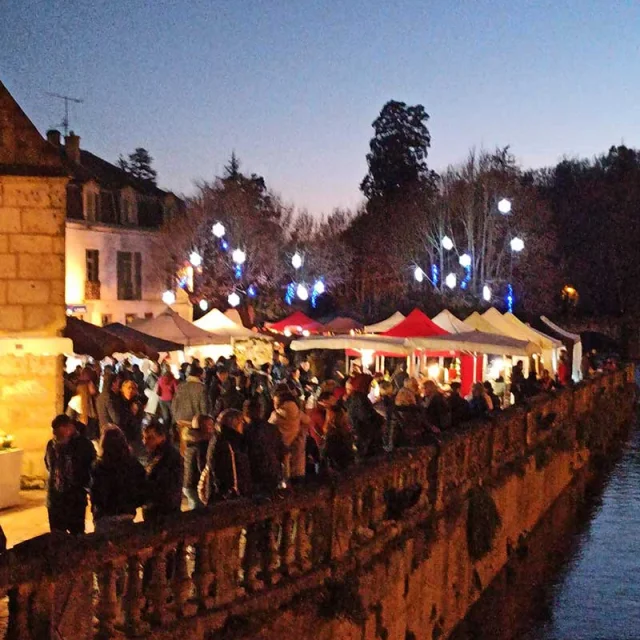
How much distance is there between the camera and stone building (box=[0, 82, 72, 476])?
1252 cm

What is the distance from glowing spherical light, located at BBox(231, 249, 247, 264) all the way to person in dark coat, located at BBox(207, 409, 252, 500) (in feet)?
121

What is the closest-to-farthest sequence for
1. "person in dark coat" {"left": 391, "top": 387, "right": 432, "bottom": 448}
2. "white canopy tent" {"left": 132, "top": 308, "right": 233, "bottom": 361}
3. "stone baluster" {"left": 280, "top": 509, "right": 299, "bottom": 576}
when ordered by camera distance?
"stone baluster" {"left": 280, "top": 509, "right": 299, "bottom": 576}
"person in dark coat" {"left": 391, "top": 387, "right": 432, "bottom": 448}
"white canopy tent" {"left": 132, "top": 308, "right": 233, "bottom": 361}

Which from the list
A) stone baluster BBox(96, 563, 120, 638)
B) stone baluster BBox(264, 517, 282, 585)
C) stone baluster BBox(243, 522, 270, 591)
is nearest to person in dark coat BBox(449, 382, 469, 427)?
stone baluster BBox(264, 517, 282, 585)

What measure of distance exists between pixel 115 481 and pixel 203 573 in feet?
6.06

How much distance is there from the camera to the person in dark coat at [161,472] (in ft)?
25.4

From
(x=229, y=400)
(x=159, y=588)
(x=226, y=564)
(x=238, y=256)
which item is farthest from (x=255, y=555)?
(x=238, y=256)

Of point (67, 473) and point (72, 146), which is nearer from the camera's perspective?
point (67, 473)

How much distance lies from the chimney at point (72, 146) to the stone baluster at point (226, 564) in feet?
120

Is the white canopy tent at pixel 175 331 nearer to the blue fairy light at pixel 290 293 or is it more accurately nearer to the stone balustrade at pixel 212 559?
the stone balustrade at pixel 212 559

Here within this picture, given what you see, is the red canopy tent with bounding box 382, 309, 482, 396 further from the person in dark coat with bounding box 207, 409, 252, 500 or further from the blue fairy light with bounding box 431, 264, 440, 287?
the blue fairy light with bounding box 431, 264, 440, 287

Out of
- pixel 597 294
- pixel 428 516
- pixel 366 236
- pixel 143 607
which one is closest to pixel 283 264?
pixel 366 236

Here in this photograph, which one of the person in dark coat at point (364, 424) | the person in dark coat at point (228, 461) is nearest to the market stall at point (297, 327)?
the person in dark coat at point (364, 424)

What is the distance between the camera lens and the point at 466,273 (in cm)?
4991

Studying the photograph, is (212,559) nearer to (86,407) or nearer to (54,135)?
(86,407)
